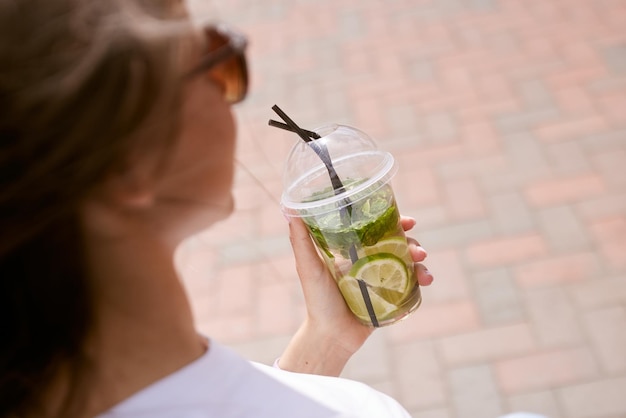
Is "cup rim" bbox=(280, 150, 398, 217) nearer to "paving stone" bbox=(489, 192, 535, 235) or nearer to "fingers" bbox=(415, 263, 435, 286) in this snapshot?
"fingers" bbox=(415, 263, 435, 286)

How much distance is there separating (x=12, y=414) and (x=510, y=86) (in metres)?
3.26

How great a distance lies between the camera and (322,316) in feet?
4.27

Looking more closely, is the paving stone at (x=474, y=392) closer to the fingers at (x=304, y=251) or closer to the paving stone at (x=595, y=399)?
the paving stone at (x=595, y=399)

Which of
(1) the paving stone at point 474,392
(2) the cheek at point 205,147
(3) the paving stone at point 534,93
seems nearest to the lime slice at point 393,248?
(2) the cheek at point 205,147

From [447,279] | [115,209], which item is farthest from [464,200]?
[115,209]

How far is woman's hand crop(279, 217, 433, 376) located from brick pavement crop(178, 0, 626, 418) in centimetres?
13

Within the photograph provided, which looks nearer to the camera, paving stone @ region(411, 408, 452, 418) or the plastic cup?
the plastic cup

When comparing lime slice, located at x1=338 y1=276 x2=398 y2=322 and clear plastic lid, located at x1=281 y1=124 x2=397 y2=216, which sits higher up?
clear plastic lid, located at x1=281 y1=124 x2=397 y2=216

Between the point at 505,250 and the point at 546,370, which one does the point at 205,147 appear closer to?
the point at 546,370

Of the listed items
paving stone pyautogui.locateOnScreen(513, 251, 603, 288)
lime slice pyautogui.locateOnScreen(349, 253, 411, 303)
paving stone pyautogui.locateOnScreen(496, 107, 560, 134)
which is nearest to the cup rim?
lime slice pyautogui.locateOnScreen(349, 253, 411, 303)

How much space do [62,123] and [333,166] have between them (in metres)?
0.75

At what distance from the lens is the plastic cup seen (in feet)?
3.90

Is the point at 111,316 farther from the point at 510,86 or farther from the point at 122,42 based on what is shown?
the point at 510,86

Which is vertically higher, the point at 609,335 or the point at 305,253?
the point at 305,253
